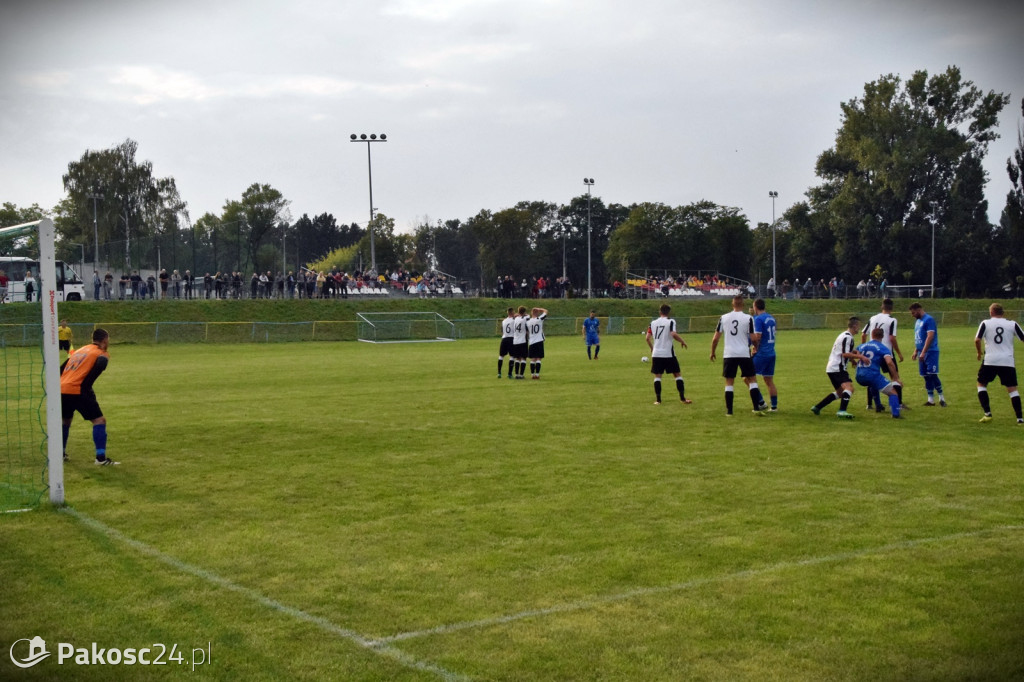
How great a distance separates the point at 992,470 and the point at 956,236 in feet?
270

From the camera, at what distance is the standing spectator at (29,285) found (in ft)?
39.4

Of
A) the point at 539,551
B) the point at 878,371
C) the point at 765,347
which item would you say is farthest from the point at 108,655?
the point at 878,371

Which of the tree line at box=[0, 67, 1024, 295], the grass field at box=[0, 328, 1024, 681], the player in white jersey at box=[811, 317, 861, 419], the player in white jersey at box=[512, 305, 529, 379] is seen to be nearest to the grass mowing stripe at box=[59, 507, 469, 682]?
the grass field at box=[0, 328, 1024, 681]

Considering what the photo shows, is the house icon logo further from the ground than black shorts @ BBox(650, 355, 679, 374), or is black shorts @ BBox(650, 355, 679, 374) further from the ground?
black shorts @ BBox(650, 355, 679, 374)

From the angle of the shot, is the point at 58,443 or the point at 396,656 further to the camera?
the point at 58,443

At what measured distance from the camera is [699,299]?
70.1m

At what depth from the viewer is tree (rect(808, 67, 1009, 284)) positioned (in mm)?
84312

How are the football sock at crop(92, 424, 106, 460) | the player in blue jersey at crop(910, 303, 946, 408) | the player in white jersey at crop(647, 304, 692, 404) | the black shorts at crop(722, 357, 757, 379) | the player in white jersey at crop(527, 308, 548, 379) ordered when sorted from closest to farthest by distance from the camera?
the football sock at crop(92, 424, 106, 460)
the black shorts at crop(722, 357, 757, 379)
the player in blue jersey at crop(910, 303, 946, 408)
the player in white jersey at crop(647, 304, 692, 404)
the player in white jersey at crop(527, 308, 548, 379)

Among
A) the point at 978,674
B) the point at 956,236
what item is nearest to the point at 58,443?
the point at 978,674

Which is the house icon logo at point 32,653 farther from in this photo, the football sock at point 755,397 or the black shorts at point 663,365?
the black shorts at point 663,365

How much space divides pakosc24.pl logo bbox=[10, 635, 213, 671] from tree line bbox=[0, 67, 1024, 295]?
58399 millimetres

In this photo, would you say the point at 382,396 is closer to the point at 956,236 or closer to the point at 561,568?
the point at 561,568

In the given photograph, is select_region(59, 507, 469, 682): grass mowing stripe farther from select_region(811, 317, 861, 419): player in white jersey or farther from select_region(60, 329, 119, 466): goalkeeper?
select_region(811, 317, 861, 419): player in white jersey

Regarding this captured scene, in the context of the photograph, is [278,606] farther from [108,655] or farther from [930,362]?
[930,362]
